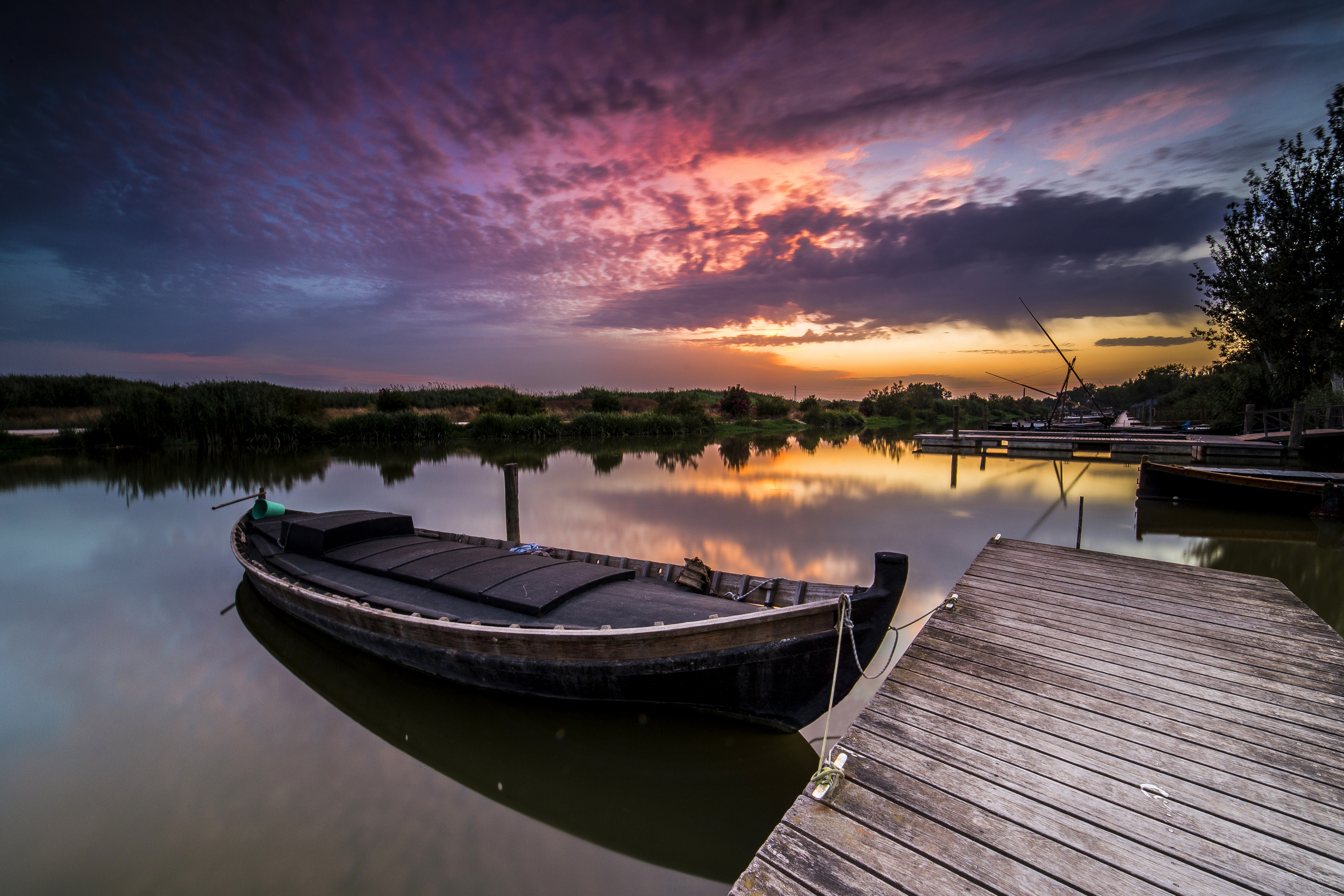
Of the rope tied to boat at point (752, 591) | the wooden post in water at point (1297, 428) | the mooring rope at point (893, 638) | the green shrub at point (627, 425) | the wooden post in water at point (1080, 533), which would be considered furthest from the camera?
the green shrub at point (627, 425)

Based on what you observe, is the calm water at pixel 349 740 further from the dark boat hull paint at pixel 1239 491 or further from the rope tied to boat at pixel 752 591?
the rope tied to boat at pixel 752 591

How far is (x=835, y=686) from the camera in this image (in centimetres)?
424

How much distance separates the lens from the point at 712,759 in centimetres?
438

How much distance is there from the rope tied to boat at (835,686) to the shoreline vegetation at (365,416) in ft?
101

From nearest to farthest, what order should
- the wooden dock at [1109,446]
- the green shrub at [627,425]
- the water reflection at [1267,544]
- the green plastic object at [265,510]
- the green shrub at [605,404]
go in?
the water reflection at [1267,544]
the green plastic object at [265,510]
the wooden dock at [1109,446]
the green shrub at [627,425]
the green shrub at [605,404]

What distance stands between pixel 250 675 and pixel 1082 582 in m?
9.42

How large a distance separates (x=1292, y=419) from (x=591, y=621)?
3012cm

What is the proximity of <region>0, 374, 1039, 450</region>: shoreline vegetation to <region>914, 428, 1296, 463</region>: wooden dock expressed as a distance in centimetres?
1634

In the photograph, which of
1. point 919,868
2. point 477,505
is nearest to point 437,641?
point 919,868

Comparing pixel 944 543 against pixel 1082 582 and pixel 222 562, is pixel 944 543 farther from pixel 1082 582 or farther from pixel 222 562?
pixel 222 562

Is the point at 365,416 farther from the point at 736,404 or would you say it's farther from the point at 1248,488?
the point at 1248,488

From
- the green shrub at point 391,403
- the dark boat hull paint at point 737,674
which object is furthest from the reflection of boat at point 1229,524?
the green shrub at point 391,403

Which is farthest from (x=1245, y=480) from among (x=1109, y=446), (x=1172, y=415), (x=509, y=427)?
(x=1172, y=415)

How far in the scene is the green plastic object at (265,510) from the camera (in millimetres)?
9062
